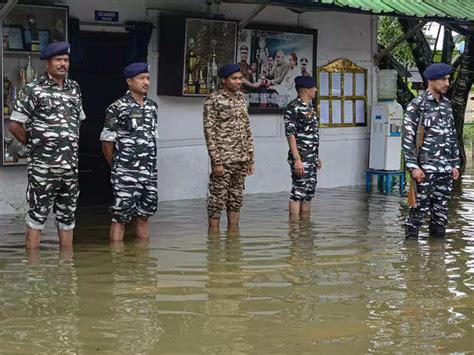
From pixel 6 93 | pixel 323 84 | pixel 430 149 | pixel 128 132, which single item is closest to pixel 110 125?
pixel 128 132

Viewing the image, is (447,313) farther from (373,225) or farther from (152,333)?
(373,225)

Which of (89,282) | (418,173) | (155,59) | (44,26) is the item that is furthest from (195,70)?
(89,282)

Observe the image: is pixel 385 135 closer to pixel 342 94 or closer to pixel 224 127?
pixel 342 94

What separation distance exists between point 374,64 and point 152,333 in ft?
33.0

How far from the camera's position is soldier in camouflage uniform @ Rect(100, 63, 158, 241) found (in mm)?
8148

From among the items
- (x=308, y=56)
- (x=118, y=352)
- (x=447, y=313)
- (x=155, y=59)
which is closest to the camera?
(x=118, y=352)

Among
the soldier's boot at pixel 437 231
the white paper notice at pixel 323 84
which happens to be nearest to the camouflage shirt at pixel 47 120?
the soldier's boot at pixel 437 231

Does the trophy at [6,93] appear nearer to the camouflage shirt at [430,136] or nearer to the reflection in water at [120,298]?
the reflection in water at [120,298]

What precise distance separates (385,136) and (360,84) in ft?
3.54

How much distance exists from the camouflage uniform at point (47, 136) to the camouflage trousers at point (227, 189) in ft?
6.17

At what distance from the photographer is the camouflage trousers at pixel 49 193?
7621 millimetres

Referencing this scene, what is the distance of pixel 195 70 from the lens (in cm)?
1153

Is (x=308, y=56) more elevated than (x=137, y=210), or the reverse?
(x=308, y=56)

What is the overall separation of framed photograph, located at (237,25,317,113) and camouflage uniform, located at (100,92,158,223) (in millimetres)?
4398
